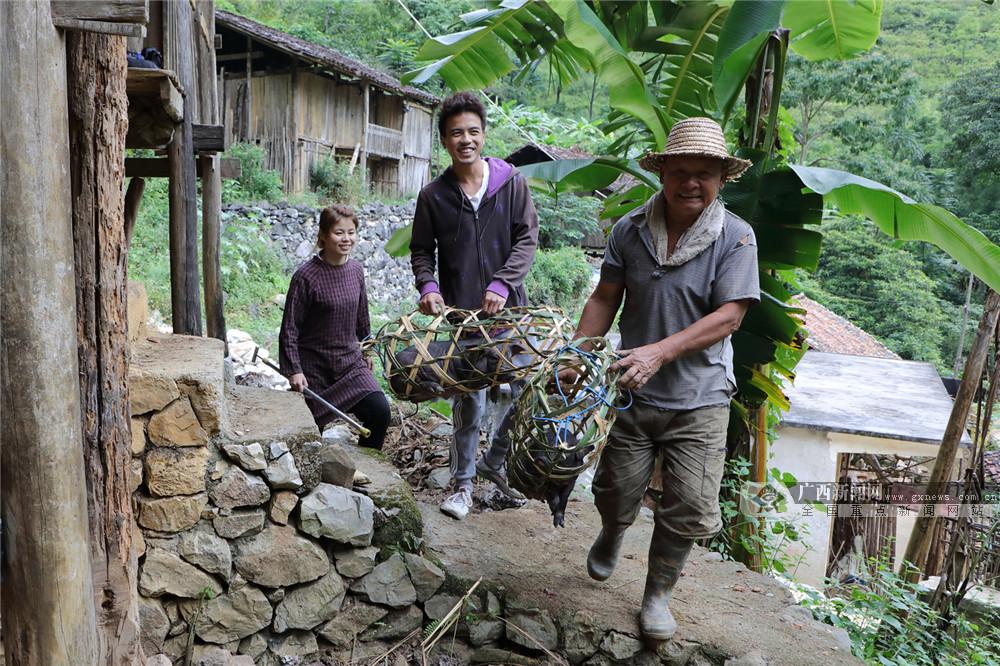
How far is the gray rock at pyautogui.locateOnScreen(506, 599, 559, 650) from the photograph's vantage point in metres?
3.61

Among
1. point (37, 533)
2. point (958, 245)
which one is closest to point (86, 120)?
point (37, 533)

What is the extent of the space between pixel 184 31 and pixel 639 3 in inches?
109

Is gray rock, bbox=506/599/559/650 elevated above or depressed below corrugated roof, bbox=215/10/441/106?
below

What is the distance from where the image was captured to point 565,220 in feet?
64.8

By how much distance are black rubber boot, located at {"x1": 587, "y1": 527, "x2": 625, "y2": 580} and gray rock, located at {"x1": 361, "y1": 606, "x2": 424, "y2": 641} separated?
851mm

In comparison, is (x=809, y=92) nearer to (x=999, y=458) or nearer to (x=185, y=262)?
(x=999, y=458)

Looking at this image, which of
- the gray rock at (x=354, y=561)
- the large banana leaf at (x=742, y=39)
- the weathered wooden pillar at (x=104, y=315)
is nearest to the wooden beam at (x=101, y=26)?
the weathered wooden pillar at (x=104, y=315)

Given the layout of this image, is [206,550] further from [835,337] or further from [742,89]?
[835,337]

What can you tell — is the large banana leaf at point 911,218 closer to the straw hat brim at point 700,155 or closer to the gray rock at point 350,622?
the straw hat brim at point 700,155

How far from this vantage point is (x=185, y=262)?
4457mm

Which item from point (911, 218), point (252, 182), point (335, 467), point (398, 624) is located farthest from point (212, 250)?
point (252, 182)

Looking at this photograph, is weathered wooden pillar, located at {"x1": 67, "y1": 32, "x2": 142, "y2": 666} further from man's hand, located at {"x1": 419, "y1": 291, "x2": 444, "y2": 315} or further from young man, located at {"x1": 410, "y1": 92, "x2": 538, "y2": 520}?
young man, located at {"x1": 410, "y1": 92, "x2": 538, "y2": 520}

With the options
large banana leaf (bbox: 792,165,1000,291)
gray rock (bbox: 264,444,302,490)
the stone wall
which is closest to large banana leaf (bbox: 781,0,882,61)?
large banana leaf (bbox: 792,165,1000,291)

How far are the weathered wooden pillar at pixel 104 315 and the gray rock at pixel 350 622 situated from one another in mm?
1066
